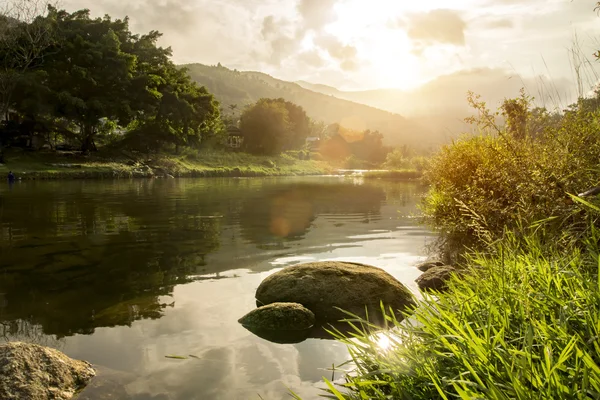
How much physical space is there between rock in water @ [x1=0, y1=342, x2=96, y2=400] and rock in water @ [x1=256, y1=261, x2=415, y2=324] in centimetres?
384

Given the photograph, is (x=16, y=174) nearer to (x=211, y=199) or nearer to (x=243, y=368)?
(x=211, y=199)

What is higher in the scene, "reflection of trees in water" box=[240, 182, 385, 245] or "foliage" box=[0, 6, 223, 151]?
"foliage" box=[0, 6, 223, 151]

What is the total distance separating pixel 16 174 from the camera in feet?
137

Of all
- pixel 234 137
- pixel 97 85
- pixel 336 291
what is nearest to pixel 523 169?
pixel 336 291

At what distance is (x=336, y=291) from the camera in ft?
27.4

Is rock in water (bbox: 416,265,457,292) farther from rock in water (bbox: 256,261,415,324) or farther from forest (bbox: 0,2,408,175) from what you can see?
forest (bbox: 0,2,408,175)

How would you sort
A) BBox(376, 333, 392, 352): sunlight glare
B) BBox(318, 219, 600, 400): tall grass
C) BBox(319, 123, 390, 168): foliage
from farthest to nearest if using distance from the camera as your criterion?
BBox(319, 123, 390, 168): foliage < BBox(376, 333, 392, 352): sunlight glare < BBox(318, 219, 600, 400): tall grass

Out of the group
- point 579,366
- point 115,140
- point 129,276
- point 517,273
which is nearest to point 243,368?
point 517,273

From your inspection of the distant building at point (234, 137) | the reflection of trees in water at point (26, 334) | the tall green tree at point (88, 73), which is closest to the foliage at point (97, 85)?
the tall green tree at point (88, 73)

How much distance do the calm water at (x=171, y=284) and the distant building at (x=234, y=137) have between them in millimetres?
70988

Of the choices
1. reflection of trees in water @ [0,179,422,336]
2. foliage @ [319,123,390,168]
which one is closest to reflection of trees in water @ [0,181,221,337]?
reflection of trees in water @ [0,179,422,336]

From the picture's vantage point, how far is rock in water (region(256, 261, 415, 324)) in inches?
320

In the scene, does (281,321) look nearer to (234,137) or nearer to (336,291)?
(336,291)

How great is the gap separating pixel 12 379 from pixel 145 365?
162 centimetres
